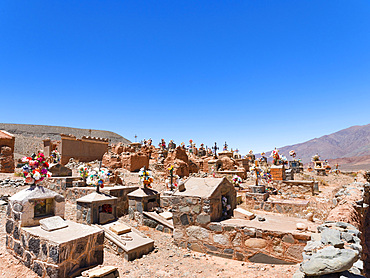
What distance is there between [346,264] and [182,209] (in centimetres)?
526

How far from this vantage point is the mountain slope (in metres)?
131

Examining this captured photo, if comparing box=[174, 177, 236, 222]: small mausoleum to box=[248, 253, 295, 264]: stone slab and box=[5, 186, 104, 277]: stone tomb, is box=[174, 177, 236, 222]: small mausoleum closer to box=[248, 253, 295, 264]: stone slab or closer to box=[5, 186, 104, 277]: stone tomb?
box=[248, 253, 295, 264]: stone slab

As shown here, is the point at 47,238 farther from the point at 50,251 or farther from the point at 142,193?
the point at 142,193

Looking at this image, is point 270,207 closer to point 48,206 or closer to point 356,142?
point 48,206

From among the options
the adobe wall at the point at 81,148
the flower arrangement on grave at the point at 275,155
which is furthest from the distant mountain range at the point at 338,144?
the flower arrangement on grave at the point at 275,155

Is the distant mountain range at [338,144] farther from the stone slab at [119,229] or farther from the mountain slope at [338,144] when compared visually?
the stone slab at [119,229]

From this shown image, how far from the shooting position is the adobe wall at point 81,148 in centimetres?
2592

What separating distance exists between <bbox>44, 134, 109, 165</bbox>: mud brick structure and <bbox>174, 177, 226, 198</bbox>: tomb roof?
22.5m

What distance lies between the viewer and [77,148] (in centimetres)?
2727

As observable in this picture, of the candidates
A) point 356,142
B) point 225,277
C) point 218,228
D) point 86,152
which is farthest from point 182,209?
point 356,142

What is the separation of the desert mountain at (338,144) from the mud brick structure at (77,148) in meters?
123

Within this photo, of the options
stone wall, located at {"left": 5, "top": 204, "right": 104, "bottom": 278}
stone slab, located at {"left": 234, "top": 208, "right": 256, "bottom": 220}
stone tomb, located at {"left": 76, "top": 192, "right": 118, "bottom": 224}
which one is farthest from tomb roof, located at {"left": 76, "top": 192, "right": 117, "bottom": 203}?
stone slab, located at {"left": 234, "top": 208, "right": 256, "bottom": 220}

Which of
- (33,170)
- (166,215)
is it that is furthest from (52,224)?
(166,215)

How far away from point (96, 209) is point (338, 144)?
17653cm
